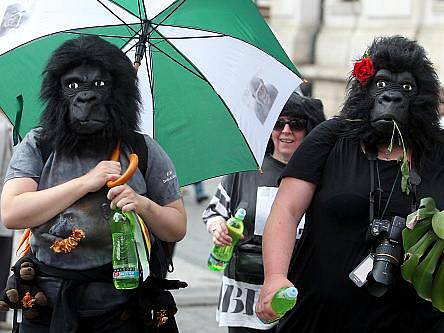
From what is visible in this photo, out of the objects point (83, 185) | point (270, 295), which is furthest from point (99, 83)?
point (270, 295)

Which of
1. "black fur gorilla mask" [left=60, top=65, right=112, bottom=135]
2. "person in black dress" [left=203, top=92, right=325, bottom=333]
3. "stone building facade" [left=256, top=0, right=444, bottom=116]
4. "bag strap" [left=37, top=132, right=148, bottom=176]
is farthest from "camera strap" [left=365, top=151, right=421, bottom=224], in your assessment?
"stone building facade" [left=256, top=0, right=444, bottom=116]

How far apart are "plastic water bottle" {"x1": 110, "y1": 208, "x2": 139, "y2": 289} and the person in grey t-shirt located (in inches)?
2.0

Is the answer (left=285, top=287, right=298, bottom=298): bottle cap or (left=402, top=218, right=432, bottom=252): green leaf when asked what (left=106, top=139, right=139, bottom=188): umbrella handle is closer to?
(left=285, top=287, right=298, bottom=298): bottle cap

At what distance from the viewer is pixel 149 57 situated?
4.68 meters

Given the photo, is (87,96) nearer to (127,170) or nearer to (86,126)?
(86,126)

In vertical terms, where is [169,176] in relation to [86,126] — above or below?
below

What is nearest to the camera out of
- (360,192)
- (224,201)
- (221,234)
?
(360,192)

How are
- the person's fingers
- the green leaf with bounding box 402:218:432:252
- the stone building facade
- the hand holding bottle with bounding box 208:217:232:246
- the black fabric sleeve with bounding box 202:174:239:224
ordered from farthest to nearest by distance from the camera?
the stone building facade, the black fabric sleeve with bounding box 202:174:239:224, the hand holding bottle with bounding box 208:217:232:246, the green leaf with bounding box 402:218:432:252, the person's fingers

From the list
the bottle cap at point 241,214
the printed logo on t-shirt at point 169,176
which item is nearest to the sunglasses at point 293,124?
the bottle cap at point 241,214

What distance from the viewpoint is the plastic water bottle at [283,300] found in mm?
3783

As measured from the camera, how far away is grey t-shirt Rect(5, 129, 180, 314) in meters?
3.80

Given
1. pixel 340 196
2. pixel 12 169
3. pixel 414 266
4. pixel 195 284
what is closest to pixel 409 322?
pixel 414 266

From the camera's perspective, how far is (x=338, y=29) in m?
22.2

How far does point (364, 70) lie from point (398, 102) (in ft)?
0.58
